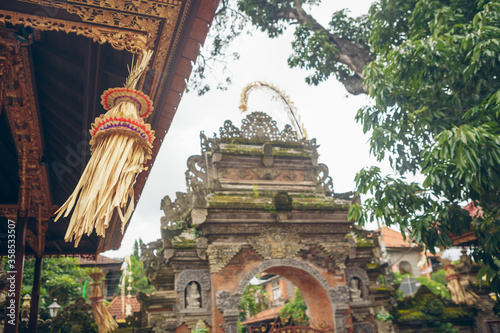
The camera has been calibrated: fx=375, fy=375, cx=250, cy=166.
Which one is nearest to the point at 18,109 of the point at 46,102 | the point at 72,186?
the point at 46,102

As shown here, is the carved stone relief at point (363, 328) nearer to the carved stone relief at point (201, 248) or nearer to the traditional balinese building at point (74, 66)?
the carved stone relief at point (201, 248)

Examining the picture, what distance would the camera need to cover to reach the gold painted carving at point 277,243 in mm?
9051

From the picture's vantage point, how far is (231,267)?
345 inches

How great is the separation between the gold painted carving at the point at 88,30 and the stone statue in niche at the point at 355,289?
28.1 ft

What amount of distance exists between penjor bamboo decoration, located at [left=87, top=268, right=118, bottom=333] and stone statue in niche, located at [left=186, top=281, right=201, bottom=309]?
1.57 meters

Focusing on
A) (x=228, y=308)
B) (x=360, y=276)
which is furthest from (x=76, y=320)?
(x=360, y=276)

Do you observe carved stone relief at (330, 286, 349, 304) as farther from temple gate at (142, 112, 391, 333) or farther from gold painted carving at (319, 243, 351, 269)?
gold painted carving at (319, 243, 351, 269)

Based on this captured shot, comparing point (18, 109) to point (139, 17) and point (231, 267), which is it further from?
point (231, 267)

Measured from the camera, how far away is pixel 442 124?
635cm

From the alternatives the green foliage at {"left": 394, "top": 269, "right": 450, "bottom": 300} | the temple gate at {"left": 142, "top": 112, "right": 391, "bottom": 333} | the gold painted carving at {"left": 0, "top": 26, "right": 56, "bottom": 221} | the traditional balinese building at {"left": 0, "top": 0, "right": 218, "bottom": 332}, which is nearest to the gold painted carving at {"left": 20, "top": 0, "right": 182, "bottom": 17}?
the traditional balinese building at {"left": 0, "top": 0, "right": 218, "bottom": 332}

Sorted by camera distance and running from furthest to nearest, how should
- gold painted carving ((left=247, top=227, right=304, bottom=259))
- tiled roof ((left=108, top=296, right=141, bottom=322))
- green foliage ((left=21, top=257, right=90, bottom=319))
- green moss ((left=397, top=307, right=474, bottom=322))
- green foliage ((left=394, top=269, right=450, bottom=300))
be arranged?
green foliage ((left=394, top=269, right=450, bottom=300)), tiled roof ((left=108, top=296, right=141, bottom=322)), green foliage ((left=21, top=257, right=90, bottom=319)), green moss ((left=397, top=307, right=474, bottom=322)), gold painted carving ((left=247, top=227, right=304, bottom=259))

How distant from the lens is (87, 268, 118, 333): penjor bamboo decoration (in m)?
7.80

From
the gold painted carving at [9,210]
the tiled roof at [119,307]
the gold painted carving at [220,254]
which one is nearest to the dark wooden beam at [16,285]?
the gold painted carving at [9,210]

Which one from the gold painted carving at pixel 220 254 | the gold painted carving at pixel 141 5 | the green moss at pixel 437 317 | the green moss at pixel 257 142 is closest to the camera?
the gold painted carving at pixel 141 5
